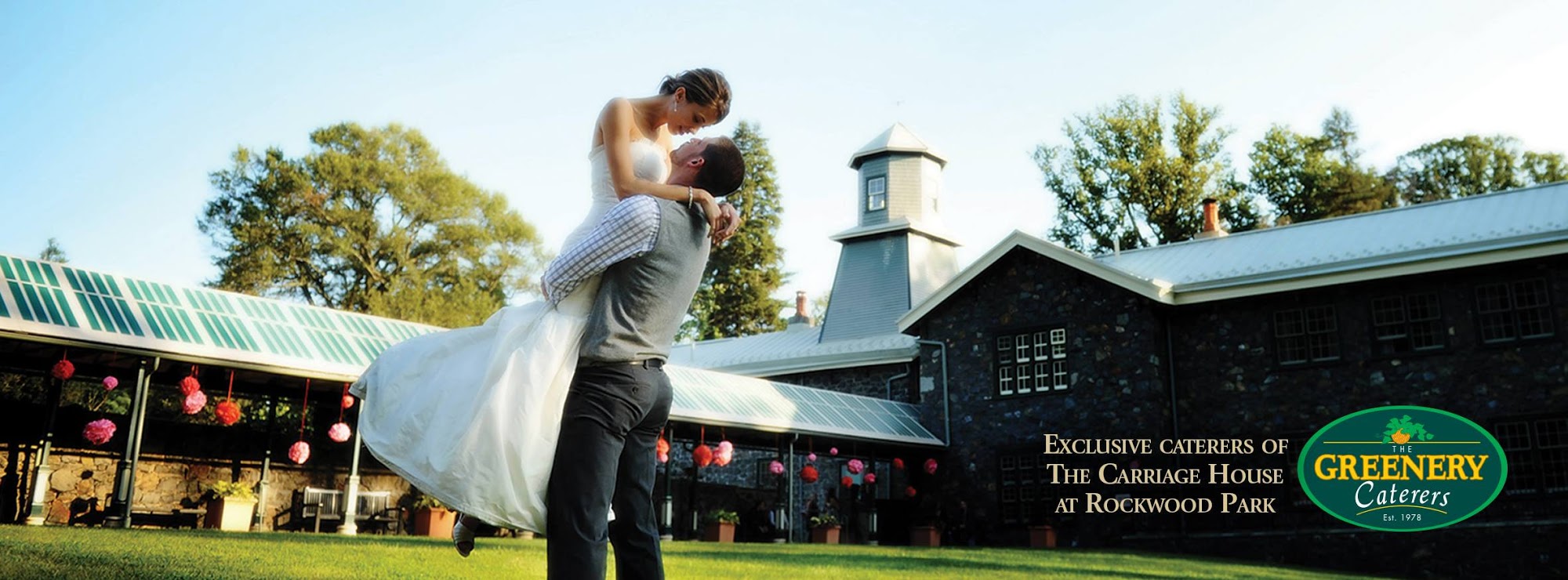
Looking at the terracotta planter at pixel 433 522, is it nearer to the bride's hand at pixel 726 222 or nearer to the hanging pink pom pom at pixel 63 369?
the hanging pink pom pom at pixel 63 369

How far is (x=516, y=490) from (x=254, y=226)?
3515 centimetres

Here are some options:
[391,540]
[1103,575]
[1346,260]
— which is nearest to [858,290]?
[1346,260]

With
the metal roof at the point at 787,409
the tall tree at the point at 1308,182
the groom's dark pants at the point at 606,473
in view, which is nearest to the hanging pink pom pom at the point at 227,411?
the metal roof at the point at 787,409

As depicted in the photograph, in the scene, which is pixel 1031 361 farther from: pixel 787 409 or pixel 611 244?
pixel 611 244

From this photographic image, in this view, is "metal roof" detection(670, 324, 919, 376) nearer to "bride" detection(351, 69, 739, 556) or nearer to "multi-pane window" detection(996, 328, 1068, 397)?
"multi-pane window" detection(996, 328, 1068, 397)

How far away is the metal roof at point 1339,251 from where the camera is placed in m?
18.8

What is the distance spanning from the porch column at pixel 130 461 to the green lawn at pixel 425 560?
2874 millimetres

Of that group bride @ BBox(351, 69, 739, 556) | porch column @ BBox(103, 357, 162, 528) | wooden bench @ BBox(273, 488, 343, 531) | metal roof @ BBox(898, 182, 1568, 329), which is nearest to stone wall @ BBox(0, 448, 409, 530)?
wooden bench @ BBox(273, 488, 343, 531)

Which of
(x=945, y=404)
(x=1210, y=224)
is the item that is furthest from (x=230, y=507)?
(x=1210, y=224)

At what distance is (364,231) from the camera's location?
1416 inches

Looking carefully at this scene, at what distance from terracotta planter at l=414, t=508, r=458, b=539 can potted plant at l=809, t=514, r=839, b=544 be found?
7436mm

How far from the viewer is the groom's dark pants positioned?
10.1ft

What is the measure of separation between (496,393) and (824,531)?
19505 mm

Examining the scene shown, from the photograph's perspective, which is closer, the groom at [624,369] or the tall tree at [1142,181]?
the groom at [624,369]
